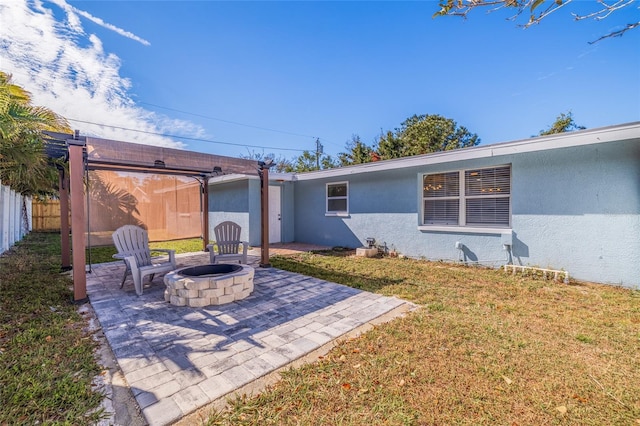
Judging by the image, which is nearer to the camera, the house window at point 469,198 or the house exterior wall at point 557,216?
the house exterior wall at point 557,216

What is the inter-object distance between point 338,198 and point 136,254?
626 cm

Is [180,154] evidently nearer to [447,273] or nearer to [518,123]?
[447,273]

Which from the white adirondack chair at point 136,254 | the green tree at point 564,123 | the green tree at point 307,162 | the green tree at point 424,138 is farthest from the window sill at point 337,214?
the green tree at point 564,123

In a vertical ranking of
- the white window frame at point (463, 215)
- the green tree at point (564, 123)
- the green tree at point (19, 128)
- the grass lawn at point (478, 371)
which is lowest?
the grass lawn at point (478, 371)

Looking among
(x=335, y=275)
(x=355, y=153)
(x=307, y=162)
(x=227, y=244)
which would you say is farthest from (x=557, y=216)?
(x=307, y=162)

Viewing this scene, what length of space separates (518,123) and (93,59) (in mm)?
20589

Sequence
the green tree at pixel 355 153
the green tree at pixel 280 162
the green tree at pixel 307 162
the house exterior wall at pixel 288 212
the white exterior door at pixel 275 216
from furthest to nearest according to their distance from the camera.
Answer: the green tree at pixel 307 162 → the green tree at pixel 280 162 → the green tree at pixel 355 153 → the house exterior wall at pixel 288 212 → the white exterior door at pixel 275 216

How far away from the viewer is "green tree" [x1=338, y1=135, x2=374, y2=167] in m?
20.8

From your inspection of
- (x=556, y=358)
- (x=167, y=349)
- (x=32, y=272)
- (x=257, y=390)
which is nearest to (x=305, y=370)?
(x=257, y=390)

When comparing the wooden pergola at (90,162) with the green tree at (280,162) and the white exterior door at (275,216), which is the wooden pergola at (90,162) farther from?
the green tree at (280,162)

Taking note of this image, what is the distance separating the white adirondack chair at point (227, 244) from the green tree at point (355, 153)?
50.3ft

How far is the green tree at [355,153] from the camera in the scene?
20.8 m

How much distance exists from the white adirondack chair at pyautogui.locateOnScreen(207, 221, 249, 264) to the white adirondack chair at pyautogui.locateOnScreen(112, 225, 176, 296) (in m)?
1.03

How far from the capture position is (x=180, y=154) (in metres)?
5.03
